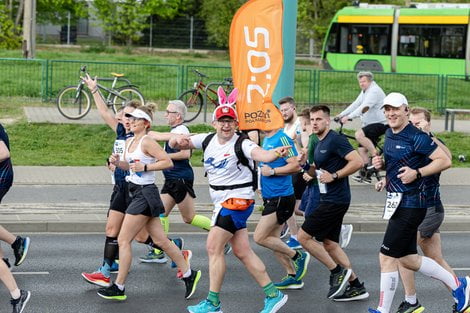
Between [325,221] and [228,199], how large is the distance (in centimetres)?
141

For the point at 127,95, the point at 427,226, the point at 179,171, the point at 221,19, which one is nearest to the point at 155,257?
the point at 179,171

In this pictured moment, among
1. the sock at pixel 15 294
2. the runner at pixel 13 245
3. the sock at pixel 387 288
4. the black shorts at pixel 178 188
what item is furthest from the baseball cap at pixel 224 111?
the black shorts at pixel 178 188

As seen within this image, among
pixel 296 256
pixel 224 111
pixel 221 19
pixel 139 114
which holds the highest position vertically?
pixel 221 19

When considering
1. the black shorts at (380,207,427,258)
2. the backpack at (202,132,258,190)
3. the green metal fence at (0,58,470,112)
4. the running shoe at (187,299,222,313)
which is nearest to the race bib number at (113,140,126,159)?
the backpack at (202,132,258,190)

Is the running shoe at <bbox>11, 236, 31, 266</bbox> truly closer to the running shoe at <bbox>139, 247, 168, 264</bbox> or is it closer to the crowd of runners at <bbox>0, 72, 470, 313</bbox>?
the crowd of runners at <bbox>0, 72, 470, 313</bbox>

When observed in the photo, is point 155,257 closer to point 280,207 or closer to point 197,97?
point 280,207

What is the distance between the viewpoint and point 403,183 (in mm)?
9109

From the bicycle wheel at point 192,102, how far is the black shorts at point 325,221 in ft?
44.4

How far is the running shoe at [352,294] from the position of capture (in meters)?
10.3

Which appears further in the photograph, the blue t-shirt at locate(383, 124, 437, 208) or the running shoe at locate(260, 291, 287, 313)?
the running shoe at locate(260, 291, 287, 313)

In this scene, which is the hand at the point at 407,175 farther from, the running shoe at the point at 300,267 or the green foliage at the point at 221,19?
the green foliage at the point at 221,19

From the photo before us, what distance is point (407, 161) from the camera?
916cm

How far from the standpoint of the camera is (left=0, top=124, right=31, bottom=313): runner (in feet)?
29.5

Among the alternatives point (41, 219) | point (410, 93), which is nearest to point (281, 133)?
point (41, 219)
